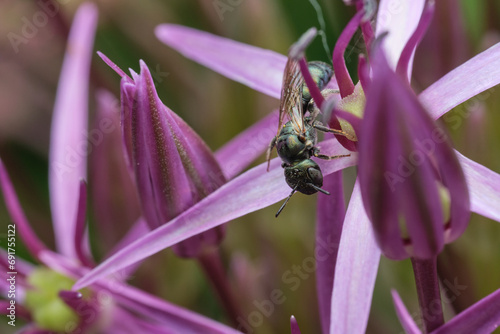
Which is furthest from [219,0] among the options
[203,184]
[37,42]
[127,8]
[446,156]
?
[446,156]

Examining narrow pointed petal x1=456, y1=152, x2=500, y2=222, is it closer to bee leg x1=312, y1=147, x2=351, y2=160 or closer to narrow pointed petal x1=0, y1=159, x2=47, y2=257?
bee leg x1=312, y1=147, x2=351, y2=160

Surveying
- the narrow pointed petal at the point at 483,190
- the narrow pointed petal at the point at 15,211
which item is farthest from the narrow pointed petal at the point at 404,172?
the narrow pointed petal at the point at 15,211

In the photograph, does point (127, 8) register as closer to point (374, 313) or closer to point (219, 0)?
point (219, 0)

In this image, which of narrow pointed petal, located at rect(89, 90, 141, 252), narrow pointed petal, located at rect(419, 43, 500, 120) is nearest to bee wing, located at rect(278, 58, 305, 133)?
narrow pointed petal, located at rect(419, 43, 500, 120)

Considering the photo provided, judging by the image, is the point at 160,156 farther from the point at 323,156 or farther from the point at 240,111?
the point at 240,111

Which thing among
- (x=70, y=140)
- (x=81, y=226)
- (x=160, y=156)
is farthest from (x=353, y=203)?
A: (x=70, y=140)
